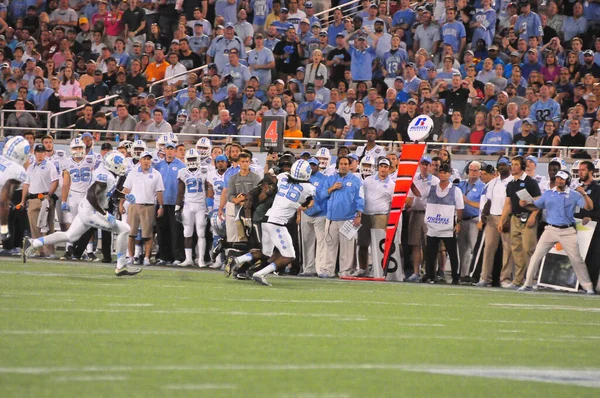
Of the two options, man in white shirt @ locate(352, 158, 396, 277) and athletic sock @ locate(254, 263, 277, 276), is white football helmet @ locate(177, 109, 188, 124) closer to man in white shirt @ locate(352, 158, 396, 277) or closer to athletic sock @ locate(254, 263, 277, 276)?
man in white shirt @ locate(352, 158, 396, 277)

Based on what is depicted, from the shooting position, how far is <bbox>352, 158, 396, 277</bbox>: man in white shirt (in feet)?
52.7

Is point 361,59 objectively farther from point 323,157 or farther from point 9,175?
point 9,175

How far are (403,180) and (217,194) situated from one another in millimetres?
3047

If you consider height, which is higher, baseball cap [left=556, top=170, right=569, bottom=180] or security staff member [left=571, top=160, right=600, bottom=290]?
baseball cap [left=556, top=170, right=569, bottom=180]

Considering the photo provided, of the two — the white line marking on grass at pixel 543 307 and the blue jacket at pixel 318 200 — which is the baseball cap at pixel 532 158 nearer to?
the blue jacket at pixel 318 200

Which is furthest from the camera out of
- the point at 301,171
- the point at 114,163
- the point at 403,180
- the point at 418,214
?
the point at 418,214

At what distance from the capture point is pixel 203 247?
1680 centimetres

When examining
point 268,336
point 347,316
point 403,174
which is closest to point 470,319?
point 347,316

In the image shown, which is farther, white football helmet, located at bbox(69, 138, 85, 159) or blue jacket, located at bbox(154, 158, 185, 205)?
white football helmet, located at bbox(69, 138, 85, 159)

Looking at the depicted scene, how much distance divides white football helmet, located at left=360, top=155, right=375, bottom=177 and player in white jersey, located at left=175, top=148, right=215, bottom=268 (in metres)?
2.35

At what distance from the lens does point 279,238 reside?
13.2 m

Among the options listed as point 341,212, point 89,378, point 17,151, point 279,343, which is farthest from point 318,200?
point 89,378

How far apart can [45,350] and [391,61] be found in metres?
14.3

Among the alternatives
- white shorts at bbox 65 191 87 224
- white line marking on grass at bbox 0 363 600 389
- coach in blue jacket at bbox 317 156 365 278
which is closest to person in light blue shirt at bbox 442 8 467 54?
coach in blue jacket at bbox 317 156 365 278
